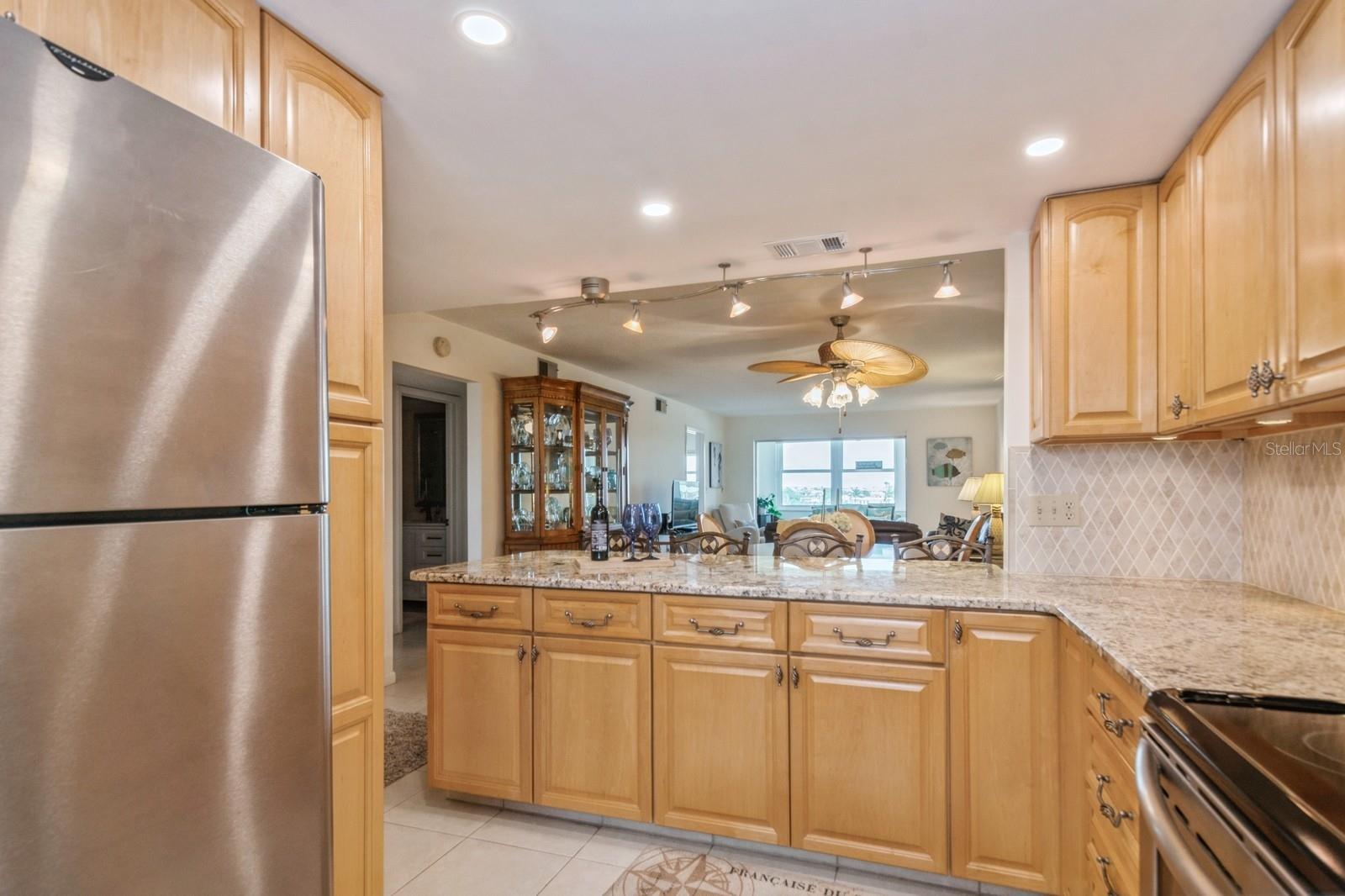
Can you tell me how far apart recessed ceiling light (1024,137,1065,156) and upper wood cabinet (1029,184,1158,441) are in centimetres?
35

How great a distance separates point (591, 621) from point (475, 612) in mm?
469

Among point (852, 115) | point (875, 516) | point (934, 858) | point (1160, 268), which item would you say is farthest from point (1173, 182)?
point (875, 516)

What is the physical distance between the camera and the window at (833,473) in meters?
10.1

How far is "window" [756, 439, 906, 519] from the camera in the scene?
1008 centimetres

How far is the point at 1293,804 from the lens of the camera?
78 cm

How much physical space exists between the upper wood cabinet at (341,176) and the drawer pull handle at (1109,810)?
1.85m

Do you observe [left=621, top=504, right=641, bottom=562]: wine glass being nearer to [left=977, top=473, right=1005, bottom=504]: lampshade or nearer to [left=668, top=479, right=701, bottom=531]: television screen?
[left=977, top=473, right=1005, bottom=504]: lampshade

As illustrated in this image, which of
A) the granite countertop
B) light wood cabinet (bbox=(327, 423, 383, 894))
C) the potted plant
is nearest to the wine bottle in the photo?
the granite countertop

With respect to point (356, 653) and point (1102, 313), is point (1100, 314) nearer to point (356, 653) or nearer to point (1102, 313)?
point (1102, 313)

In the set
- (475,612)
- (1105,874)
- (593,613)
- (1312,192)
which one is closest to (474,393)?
(475,612)

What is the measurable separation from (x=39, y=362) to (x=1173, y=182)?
2569 millimetres

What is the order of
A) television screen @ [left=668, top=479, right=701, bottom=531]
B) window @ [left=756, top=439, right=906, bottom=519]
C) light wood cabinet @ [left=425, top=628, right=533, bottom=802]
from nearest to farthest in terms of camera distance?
light wood cabinet @ [left=425, top=628, right=533, bottom=802] < television screen @ [left=668, top=479, right=701, bottom=531] < window @ [left=756, top=439, right=906, bottom=519]

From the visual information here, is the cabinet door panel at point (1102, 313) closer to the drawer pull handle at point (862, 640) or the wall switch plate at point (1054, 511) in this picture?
the wall switch plate at point (1054, 511)

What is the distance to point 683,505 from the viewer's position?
863 centimetres
